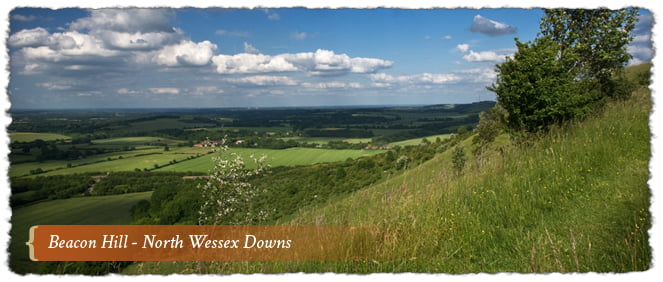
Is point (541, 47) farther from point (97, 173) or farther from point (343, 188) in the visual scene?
point (97, 173)

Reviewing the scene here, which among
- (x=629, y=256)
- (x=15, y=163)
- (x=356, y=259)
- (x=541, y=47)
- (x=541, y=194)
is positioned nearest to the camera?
(x=629, y=256)

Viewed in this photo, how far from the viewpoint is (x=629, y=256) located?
11.4 ft

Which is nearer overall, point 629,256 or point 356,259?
point 629,256

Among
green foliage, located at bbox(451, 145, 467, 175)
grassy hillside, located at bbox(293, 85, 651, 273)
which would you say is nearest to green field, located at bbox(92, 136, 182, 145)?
grassy hillside, located at bbox(293, 85, 651, 273)

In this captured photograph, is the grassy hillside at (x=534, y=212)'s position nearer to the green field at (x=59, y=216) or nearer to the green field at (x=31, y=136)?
the green field at (x=59, y=216)

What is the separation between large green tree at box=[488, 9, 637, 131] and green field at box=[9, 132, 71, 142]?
525 inches

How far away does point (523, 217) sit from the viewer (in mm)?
4566

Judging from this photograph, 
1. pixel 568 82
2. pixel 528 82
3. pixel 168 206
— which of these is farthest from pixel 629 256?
pixel 568 82

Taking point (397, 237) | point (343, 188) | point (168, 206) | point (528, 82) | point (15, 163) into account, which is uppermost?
point (528, 82)

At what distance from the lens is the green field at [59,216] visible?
161 inches

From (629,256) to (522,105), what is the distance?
35.4 ft

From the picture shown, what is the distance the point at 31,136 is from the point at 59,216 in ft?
4.88

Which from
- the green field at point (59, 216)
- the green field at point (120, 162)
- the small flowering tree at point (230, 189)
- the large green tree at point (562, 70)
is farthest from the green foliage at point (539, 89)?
the green field at point (59, 216)

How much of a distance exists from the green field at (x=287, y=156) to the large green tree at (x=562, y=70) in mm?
6236
